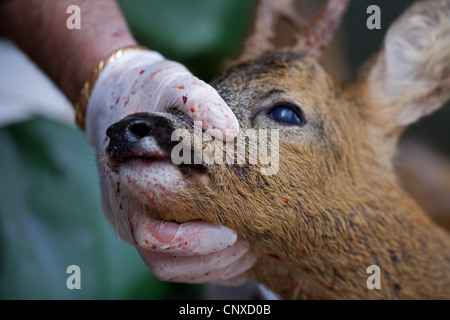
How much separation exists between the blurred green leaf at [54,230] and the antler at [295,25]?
836 millimetres

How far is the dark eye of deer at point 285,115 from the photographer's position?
1.17 meters

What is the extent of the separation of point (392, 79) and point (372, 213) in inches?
18.8

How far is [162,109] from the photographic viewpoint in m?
1.04

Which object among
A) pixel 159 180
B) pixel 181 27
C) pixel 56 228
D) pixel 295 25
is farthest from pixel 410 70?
pixel 56 228

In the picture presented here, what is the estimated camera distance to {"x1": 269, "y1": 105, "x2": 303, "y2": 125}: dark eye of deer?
1.17 metres

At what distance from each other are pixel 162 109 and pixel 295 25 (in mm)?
943

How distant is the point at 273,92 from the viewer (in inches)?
47.0

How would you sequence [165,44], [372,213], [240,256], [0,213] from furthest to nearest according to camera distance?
1. [165,44]
2. [0,213]
3. [372,213]
4. [240,256]

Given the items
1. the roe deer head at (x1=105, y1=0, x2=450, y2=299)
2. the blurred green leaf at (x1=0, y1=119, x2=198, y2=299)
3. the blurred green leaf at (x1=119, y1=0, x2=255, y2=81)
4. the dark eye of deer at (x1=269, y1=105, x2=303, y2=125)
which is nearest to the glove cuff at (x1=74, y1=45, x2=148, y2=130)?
the roe deer head at (x1=105, y1=0, x2=450, y2=299)

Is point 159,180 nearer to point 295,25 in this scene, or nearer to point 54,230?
point 295,25

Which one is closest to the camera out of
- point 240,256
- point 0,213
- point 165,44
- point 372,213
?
point 240,256

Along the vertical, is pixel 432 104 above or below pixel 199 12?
below

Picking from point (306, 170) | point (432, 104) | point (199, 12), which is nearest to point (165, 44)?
point (199, 12)
